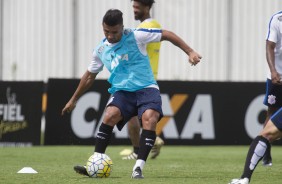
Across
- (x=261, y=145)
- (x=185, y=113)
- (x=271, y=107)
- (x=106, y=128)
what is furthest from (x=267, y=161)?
(x=185, y=113)

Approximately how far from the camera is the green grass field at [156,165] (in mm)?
9766

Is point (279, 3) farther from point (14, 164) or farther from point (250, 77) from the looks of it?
point (14, 164)

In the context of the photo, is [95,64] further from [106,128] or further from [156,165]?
[156,165]

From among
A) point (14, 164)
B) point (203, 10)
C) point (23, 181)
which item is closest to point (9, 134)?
point (14, 164)

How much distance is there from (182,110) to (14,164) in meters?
5.91

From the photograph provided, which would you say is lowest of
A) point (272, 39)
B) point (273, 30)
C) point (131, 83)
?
point (131, 83)

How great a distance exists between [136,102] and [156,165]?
8.16 ft

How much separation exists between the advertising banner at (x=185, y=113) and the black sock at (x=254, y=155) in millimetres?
9096

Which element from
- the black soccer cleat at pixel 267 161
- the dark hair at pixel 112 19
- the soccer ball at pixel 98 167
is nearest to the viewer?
the dark hair at pixel 112 19

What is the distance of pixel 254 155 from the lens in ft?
27.8

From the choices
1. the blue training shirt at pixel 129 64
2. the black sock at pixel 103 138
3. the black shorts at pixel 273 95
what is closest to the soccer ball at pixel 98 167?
the black sock at pixel 103 138

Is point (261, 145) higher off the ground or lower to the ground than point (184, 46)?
lower

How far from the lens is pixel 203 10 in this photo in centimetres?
2538

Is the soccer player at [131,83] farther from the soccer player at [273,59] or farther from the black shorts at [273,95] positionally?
the black shorts at [273,95]
